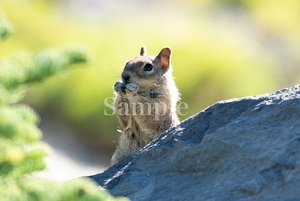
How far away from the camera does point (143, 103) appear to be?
24.0 ft

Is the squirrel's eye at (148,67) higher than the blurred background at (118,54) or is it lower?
lower

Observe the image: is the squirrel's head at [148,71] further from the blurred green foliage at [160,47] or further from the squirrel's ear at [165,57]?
the blurred green foliage at [160,47]

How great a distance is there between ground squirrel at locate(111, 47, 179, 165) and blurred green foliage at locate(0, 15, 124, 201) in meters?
3.99

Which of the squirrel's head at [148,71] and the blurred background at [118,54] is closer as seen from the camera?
the squirrel's head at [148,71]

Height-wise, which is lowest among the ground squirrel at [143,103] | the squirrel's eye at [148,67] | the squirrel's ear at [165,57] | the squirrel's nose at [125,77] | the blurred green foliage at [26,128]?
the blurred green foliage at [26,128]

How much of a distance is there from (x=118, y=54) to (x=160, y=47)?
80 centimetres

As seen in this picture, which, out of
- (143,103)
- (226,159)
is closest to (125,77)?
(143,103)

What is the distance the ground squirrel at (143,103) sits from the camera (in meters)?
6.92

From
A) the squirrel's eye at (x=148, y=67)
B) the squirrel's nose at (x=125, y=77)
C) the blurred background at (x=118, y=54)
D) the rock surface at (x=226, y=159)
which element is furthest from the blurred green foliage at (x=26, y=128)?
the blurred background at (x=118, y=54)

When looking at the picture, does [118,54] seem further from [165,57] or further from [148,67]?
[148,67]

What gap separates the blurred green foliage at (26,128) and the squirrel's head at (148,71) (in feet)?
15.4

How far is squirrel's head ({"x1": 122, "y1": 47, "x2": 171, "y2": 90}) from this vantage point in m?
7.53

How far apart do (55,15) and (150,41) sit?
3.60 meters

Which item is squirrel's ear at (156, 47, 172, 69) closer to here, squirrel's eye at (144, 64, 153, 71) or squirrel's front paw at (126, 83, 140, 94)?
squirrel's eye at (144, 64, 153, 71)
